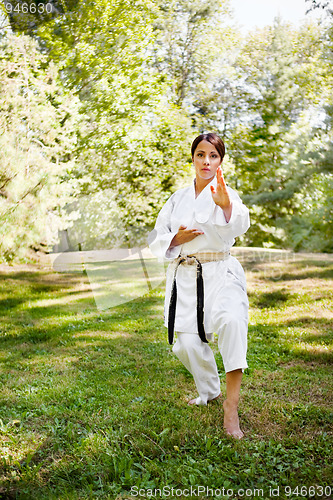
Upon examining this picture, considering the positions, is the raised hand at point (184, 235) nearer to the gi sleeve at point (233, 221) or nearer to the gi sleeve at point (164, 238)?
the gi sleeve at point (164, 238)

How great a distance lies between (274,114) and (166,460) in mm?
14954

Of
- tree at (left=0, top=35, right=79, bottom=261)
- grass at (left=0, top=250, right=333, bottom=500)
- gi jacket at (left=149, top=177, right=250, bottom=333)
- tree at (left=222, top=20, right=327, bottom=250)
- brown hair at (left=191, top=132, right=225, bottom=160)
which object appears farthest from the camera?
tree at (left=222, top=20, right=327, bottom=250)

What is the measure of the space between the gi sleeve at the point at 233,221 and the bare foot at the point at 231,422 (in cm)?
101

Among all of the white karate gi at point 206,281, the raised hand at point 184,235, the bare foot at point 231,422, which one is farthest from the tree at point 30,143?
the bare foot at point 231,422

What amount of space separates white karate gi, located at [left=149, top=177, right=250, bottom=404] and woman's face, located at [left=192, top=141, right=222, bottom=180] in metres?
0.09

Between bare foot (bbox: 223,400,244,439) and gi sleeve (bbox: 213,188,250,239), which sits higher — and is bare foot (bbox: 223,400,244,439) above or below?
below

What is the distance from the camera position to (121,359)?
442 cm

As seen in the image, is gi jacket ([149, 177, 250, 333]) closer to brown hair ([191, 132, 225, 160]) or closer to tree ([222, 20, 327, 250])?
brown hair ([191, 132, 225, 160])

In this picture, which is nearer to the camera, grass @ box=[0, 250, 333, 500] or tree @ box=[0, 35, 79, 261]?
grass @ box=[0, 250, 333, 500]

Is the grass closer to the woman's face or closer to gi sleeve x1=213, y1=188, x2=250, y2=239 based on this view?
gi sleeve x1=213, y1=188, x2=250, y2=239

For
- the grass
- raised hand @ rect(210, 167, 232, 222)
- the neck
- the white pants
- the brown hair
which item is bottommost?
the grass

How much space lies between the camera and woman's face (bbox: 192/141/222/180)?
9.70ft

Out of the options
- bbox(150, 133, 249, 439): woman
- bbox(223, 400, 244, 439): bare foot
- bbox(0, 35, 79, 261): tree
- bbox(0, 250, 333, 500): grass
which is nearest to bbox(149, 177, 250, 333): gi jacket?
bbox(150, 133, 249, 439): woman

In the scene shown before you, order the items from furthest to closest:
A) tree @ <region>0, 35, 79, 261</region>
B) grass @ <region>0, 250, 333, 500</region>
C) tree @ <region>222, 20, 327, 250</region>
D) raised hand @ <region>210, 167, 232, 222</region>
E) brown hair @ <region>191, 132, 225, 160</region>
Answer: tree @ <region>222, 20, 327, 250</region>
tree @ <region>0, 35, 79, 261</region>
brown hair @ <region>191, 132, 225, 160</region>
raised hand @ <region>210, 167, 232, 222</region>
grass @ <region>0, 250, 333, 500</region>
